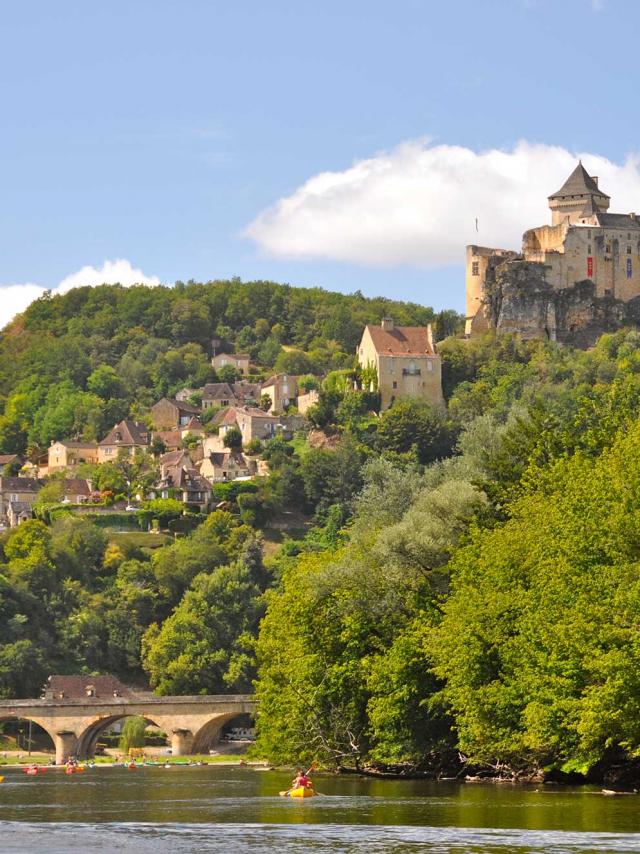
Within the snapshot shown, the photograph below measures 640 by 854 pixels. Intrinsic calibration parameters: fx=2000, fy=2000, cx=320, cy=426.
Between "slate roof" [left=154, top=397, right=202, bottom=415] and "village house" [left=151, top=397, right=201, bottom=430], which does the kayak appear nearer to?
"village house" [left=151, top=397, right=201, bottom=430]

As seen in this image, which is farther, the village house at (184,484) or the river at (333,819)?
the village house at (184,484)

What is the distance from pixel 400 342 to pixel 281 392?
19.4m

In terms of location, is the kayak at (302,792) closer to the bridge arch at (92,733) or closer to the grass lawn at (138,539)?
the bridge arch at (92,733)

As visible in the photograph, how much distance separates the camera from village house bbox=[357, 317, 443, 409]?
160000 mm

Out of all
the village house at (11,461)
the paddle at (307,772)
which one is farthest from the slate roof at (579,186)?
the paddle at (307,772)

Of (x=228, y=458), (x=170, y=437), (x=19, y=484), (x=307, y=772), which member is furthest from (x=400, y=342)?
(x=307, y=772)

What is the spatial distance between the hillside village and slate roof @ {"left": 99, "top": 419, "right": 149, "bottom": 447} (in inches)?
3.5

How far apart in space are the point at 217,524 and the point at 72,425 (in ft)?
139

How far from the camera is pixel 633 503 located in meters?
57.4

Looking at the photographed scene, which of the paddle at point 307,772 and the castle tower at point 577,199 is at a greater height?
the castle tower at point 577,199

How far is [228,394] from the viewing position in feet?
620

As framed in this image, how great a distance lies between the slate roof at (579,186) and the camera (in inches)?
6496

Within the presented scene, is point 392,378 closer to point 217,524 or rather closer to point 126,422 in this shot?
point 217,524

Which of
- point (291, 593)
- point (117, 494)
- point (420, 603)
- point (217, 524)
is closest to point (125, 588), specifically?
point (217, 524)
